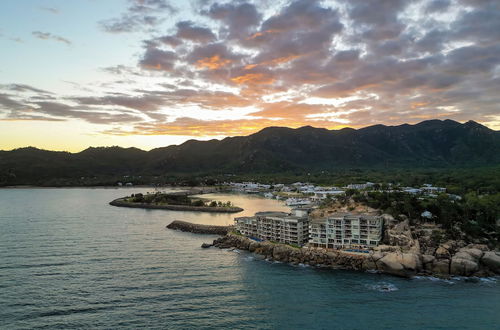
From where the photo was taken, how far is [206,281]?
29.3m

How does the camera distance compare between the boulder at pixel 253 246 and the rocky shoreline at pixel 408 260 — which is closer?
the rocky shoreline at pixel 408 260

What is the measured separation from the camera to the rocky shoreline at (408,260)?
100 ft

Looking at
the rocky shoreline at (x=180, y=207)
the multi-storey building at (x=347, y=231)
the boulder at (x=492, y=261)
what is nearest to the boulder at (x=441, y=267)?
the boulder at (x=492, y=261)

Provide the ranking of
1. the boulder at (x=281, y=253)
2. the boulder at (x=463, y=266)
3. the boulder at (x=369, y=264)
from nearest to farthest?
the boulder at (x=463, y=266), the boulder at (x=369, y=264), the boulder at (x=281, y=253)

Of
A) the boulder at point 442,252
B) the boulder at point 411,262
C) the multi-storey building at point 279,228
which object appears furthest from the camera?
the multi-storey building at point 279,228

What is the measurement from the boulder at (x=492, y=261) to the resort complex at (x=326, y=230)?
9.12 m

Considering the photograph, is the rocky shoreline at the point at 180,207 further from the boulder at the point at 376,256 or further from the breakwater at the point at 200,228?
the boulder at the point at 376,256

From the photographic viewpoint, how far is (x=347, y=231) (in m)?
36.1

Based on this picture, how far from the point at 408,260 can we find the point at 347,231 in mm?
6534

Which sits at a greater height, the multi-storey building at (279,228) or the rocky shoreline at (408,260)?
the multi-storey building at (279,228)

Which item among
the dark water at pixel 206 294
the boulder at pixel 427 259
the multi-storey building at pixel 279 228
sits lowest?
the dark water at pixel 206 294

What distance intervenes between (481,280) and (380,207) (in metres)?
13.3

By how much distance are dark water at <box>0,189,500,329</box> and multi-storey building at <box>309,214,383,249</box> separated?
484 cm

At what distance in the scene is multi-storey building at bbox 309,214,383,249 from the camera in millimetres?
35188
